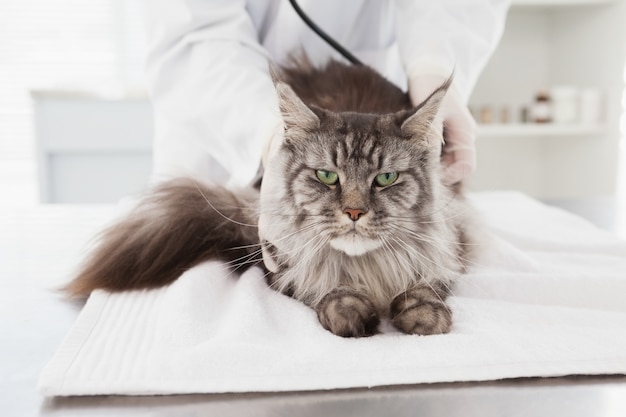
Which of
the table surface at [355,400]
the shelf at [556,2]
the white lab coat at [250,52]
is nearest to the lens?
the table surface at [355,400]

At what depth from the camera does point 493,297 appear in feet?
3.68

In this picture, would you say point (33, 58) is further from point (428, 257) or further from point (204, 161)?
point (428, 257)

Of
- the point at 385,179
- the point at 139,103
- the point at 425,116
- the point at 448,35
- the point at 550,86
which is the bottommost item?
the point at 385,179

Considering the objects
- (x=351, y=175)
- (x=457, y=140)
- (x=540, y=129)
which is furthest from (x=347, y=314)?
(x=540, y=129)

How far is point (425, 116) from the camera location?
105cm

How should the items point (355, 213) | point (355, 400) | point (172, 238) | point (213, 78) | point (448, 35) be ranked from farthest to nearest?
point (448, 35), point (213, 78), point (172, 238), point (355, 213), point (355, 400)

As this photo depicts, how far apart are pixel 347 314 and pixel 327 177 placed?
0.24m

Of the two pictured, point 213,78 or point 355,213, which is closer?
point 355,213

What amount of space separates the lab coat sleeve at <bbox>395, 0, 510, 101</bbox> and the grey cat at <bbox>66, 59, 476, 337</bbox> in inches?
14.3

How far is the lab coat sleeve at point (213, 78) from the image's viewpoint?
4.50 feet

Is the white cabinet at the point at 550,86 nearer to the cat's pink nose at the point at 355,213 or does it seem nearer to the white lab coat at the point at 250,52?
the white lab coat at the point at 250,52

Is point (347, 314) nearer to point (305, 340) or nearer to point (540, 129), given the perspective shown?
A: point (305, 340)

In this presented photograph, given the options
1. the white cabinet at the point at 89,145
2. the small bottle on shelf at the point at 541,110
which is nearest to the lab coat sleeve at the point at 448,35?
the small bottle on shelf at the point at 541,110

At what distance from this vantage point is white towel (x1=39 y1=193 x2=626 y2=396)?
0.75m
